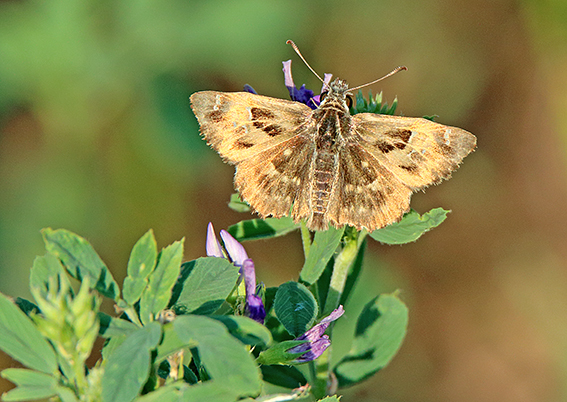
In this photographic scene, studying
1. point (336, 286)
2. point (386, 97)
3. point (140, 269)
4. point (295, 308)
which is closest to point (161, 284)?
point (140, 269)

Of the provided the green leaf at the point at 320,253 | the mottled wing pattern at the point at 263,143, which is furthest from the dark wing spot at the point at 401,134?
the green leaf at the point at 320,253

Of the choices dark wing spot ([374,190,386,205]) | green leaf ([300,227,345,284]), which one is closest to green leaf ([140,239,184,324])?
green leaf ([300,227,345,284])

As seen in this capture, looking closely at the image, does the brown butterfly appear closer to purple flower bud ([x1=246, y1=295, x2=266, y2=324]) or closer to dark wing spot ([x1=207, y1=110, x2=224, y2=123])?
dark wing spot ([x1=207, y1=110, x2=224, y2=123])

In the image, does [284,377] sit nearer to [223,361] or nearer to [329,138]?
[329,138]

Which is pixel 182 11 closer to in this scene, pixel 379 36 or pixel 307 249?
pixel 379 36

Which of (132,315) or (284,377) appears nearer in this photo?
(132,315)

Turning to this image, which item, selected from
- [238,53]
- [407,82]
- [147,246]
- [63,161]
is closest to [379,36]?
[407,82]
